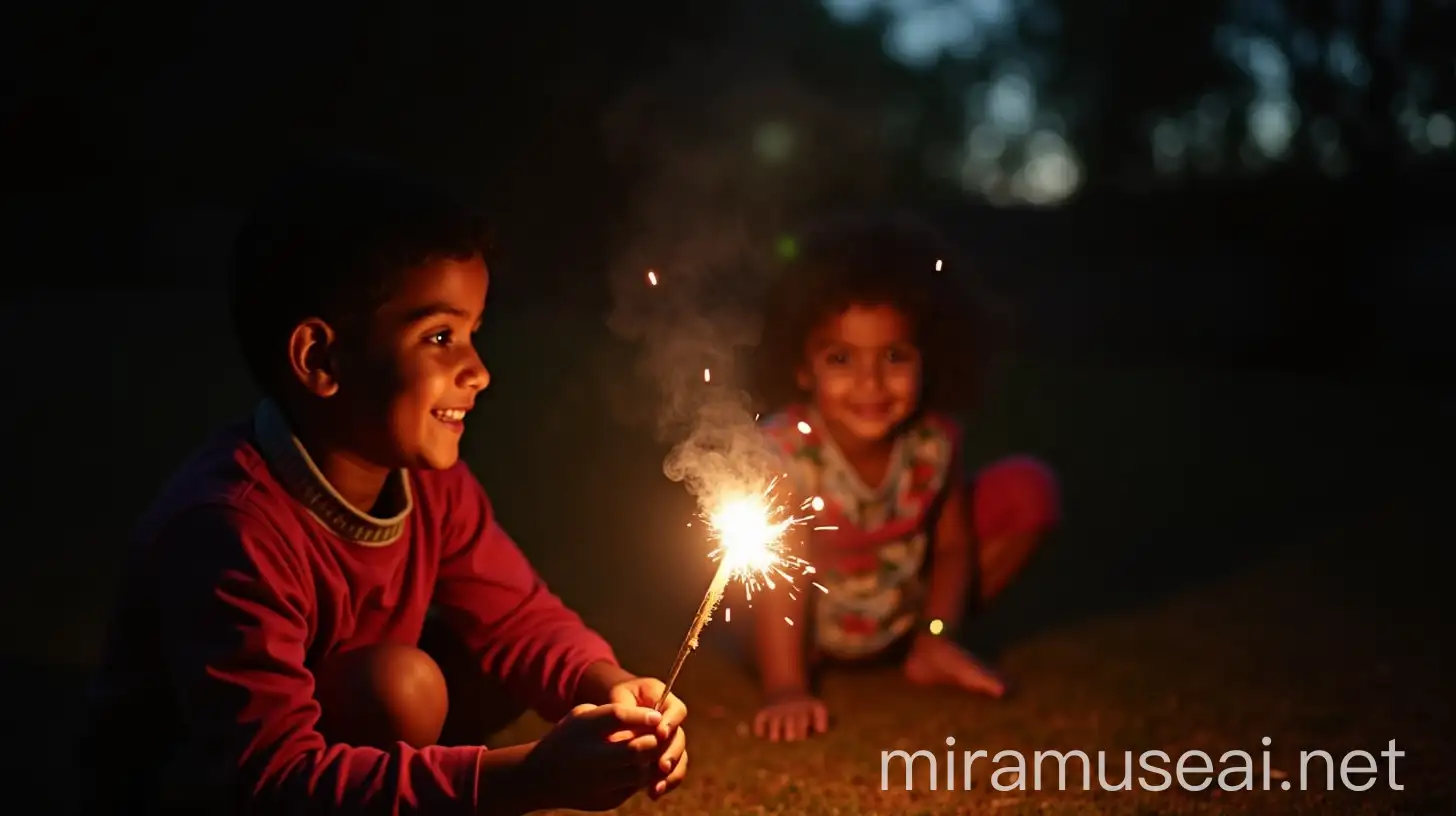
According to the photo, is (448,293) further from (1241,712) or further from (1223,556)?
(1223,556)

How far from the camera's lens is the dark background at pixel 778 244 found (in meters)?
4.44

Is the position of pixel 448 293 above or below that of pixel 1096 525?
below

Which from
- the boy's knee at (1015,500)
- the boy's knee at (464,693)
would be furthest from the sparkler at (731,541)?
the boy's knee at (1015,500)

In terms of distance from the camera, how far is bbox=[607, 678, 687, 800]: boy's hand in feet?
6.86

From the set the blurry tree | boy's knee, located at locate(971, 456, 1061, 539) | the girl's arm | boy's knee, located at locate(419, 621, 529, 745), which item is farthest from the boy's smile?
the blurry tree

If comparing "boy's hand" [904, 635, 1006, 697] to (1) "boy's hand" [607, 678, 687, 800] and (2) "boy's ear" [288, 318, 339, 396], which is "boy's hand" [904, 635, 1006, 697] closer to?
(1) "boy's hand" [607, 678, 687, 800]

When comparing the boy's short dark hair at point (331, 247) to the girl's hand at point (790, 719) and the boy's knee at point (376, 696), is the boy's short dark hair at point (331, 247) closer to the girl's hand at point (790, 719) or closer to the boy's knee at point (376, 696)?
the boy's knee at point (376, 696)

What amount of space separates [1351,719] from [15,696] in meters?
3.06

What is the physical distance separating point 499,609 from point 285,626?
0.63 meters

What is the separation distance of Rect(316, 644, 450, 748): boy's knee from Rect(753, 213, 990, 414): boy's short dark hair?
147 cm

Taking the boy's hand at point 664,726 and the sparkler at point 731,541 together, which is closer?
the sparkler at point 731,541

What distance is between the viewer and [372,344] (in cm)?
228

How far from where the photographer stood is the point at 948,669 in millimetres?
3516

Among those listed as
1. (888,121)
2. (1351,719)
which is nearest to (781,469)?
(1351,719)
